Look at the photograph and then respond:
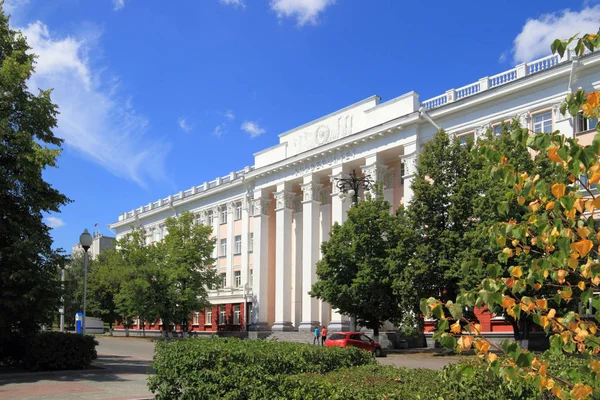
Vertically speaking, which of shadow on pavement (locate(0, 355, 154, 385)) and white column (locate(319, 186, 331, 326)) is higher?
white column (locate(319, 186, 331, 326))

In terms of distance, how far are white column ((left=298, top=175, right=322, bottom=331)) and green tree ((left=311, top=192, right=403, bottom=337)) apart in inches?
365

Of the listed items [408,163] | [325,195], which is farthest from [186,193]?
[408,163]

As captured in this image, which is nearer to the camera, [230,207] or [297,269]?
[297,269]

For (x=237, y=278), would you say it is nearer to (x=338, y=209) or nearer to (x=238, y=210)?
(x=238, y=210)

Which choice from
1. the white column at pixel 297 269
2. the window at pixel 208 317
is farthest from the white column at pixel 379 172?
the window at pixel 208 317

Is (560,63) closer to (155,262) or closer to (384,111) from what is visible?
(384,111)

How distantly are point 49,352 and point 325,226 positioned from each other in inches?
1168

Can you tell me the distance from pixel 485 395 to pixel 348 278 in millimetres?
27870

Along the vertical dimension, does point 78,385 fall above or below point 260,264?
below

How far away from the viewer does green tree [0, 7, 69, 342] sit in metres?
19.5

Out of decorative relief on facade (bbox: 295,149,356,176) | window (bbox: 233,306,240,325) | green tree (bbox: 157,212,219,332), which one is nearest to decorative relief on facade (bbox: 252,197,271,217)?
green tree (bbox: 157,212,219,332)

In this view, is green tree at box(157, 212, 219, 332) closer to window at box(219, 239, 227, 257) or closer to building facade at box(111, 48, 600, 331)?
building facade at box(111, 48, 600, 331)

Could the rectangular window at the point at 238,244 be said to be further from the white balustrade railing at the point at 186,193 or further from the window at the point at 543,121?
the window at the point at 543,121

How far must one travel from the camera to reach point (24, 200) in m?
21.0
